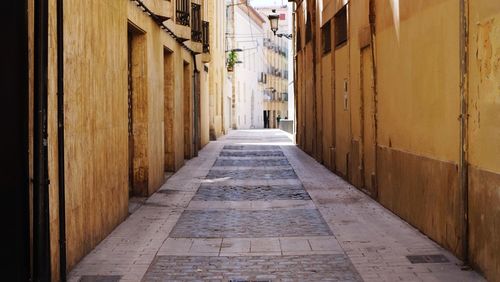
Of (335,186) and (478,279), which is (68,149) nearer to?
(478,279)

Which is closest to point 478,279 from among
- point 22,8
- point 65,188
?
point 65,188

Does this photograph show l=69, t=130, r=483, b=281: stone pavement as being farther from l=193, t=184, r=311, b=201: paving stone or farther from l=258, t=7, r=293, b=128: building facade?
l=258, t=7, r=293, b=128: building facade

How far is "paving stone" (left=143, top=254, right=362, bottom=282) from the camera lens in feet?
21.4

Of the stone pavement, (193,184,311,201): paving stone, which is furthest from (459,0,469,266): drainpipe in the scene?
(193,184,311,201): paving stone

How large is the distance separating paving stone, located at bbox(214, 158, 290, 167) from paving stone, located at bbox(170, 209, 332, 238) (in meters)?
8.61

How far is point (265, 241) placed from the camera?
8.28 metres

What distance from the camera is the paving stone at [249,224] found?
8820 mm

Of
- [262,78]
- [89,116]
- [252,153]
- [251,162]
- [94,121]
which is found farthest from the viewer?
[262,78]

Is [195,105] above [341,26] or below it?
below

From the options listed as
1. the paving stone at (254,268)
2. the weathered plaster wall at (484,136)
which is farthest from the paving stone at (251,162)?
the weathered plaster wall at (484,136)

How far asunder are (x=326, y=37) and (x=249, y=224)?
9.96 metres

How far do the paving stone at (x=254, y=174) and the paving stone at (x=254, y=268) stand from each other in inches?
333

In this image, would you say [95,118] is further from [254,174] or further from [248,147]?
[248,147]

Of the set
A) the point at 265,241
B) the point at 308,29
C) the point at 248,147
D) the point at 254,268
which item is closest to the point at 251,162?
the point at 308,29
